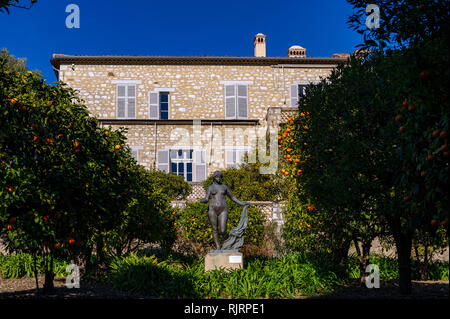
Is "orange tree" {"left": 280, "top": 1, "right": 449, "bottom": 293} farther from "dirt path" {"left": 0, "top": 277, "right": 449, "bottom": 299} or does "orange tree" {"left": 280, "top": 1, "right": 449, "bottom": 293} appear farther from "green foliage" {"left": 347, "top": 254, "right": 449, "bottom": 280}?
"green foliage" {"left": 347, "top": 254, "right": 449, "bottom": 280}

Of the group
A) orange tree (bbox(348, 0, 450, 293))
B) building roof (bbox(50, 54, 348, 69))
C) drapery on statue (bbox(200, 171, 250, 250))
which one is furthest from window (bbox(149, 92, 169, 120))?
orange tree (bbox(348, 0, 450, 293))

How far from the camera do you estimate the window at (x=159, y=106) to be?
20859 mm

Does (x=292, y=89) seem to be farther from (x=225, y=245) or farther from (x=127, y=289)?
(x=127, y=289)

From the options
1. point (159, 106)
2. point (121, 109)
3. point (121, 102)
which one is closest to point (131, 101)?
point (121, 102)

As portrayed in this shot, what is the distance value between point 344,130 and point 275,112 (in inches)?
410

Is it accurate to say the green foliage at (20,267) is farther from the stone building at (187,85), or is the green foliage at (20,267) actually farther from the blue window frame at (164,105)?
the blue window frame at (164,105)

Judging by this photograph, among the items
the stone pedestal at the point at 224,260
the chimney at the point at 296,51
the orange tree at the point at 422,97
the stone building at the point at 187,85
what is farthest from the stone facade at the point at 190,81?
the orange tree at the point at 422,97

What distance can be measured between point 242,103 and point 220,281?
13.6m

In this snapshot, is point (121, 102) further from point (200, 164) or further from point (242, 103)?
point (242, 103)

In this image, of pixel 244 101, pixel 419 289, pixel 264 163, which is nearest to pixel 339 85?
pixel 419 289

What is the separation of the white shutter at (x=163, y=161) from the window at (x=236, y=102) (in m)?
3.71

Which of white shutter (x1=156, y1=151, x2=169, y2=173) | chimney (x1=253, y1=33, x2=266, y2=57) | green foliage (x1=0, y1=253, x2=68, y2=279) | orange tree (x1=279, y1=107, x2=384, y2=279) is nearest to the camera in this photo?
orange tree (x1=279, y1=107, x2=384, y2=279)

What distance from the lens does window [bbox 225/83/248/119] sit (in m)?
20.9

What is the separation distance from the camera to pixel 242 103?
21.0 meters
